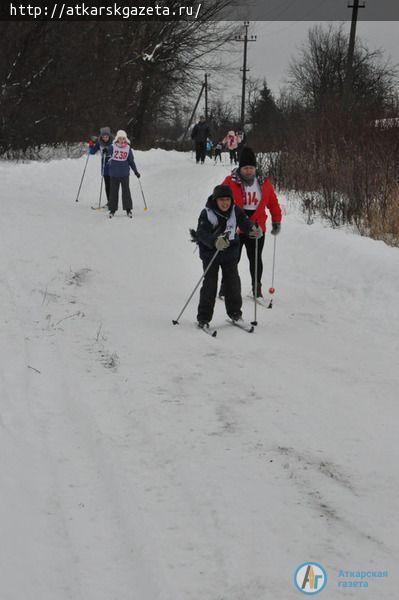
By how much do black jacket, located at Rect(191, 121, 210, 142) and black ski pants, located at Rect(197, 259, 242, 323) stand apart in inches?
809

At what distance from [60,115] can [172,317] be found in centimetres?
1652

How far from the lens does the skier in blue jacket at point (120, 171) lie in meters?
13.8

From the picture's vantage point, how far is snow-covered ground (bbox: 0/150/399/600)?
281 centimetres

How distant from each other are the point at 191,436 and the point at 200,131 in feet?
78.2

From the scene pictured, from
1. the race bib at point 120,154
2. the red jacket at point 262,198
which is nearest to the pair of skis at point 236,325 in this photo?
the red jacket at point 262,198

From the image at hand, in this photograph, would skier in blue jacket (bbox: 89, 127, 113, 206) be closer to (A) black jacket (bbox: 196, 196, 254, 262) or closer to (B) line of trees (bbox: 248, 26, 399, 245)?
(B) line of trees (bbox: 248, 26, 399, 245)

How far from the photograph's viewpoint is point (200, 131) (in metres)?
26.5

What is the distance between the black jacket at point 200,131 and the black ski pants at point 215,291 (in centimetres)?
2054

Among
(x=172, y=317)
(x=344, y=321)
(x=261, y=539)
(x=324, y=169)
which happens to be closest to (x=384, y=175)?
(x=324, y=169)

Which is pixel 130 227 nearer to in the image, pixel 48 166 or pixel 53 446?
pixel 48 166

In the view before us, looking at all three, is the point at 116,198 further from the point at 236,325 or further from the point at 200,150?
the point at 200,150

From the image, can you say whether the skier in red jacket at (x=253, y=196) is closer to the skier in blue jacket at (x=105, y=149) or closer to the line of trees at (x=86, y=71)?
the skier in blue jacket at (x=105, y=149)

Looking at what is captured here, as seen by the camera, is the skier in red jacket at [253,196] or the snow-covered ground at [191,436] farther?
the skier in red jacket at [253,196]

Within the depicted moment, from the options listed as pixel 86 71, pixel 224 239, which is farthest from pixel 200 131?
pixel 224 239
